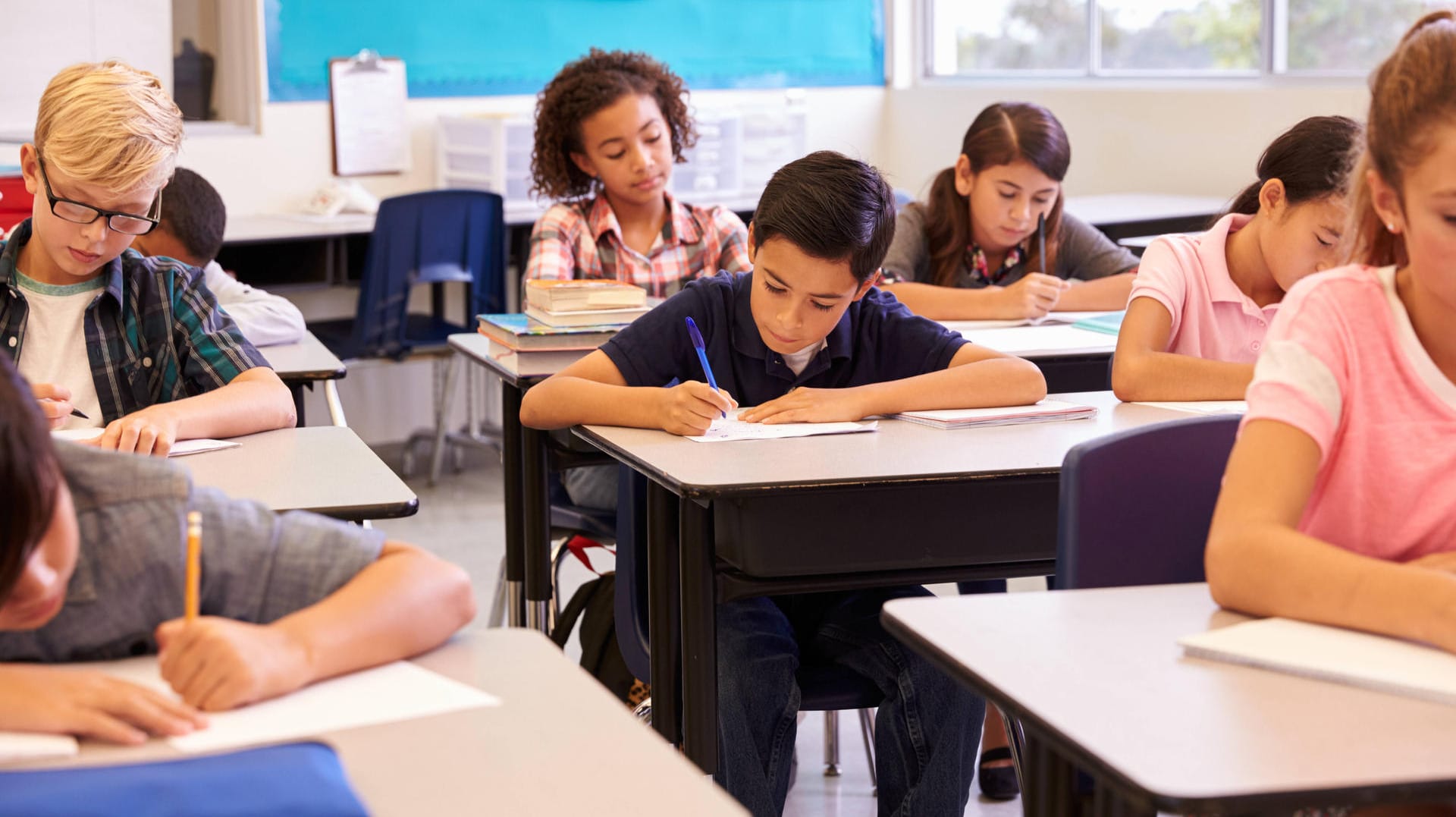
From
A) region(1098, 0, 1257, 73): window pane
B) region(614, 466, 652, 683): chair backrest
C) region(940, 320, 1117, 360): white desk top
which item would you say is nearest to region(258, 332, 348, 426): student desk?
region(614, 466, 652, 683): chair backrest

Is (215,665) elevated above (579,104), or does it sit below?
below

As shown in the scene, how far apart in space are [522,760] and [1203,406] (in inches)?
55.0

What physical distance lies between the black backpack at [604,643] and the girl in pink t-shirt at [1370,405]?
1109 millimetres

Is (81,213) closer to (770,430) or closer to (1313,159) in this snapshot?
(770,430)

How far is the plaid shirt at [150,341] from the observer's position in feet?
6.64

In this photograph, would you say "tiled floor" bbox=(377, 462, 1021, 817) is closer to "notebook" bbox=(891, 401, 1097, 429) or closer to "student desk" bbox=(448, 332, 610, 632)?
"student desk" bbox=(448, 332, 610, 632)

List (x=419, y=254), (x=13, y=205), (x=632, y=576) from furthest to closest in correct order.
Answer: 1. (x=419, y=254)
2. (x=13, y=205)
3. (x=632, y=576)

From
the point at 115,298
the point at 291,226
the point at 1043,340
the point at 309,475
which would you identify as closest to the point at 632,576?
the point at 309,475

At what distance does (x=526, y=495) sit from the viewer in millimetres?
2465

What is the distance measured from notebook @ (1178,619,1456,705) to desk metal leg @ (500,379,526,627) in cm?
154

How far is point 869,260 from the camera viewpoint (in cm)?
202

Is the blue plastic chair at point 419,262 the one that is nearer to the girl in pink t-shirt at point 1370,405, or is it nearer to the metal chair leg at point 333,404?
the metal chair leg at point 333,404

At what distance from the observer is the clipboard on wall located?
501 centimetres

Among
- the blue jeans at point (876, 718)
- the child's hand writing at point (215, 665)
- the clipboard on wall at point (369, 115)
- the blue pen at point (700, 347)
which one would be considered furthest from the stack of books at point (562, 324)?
the clipboard on wall at point (369, 115)
